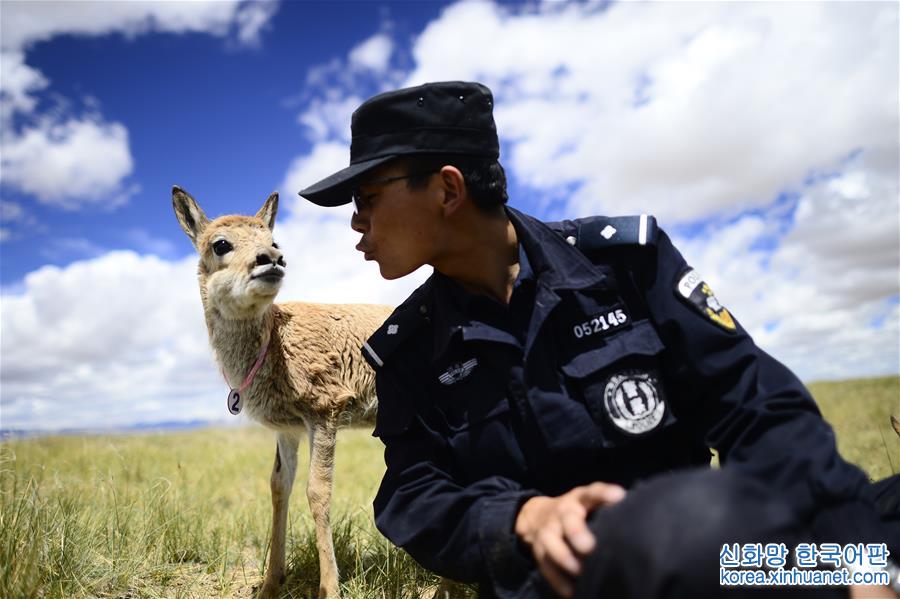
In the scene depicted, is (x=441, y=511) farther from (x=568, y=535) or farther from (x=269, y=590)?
(x=269, y=590)

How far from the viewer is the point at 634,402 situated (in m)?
2.40

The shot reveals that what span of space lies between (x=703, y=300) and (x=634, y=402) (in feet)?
1.61

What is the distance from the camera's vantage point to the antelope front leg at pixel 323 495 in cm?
416

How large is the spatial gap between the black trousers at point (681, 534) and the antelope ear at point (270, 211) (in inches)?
198

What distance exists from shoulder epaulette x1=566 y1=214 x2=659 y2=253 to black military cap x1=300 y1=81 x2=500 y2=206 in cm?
55

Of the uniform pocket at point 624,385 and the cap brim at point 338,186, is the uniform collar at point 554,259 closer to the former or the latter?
the uniform pocket at point 624,385

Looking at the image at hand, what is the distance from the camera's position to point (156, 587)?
13.2 ft

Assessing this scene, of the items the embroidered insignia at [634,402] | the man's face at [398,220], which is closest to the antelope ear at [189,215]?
the man's face at [398,220]

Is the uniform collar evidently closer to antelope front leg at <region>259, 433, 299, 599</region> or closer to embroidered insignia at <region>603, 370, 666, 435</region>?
embroidered insignia at <region>603, 370, 666, 435</region>

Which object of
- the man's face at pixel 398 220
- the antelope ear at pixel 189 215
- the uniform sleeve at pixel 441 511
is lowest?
the uniform sleeve at pixel 441 511

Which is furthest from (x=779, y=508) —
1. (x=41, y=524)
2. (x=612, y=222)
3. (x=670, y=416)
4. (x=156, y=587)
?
(x=41, y=524)

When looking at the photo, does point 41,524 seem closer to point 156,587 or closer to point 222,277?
point 156,587

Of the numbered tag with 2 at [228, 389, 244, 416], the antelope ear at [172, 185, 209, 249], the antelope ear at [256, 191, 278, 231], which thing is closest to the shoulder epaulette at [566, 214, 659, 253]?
the numbered tag with 2 at [228, 389, 244, 416]

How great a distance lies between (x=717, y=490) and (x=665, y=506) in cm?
11
